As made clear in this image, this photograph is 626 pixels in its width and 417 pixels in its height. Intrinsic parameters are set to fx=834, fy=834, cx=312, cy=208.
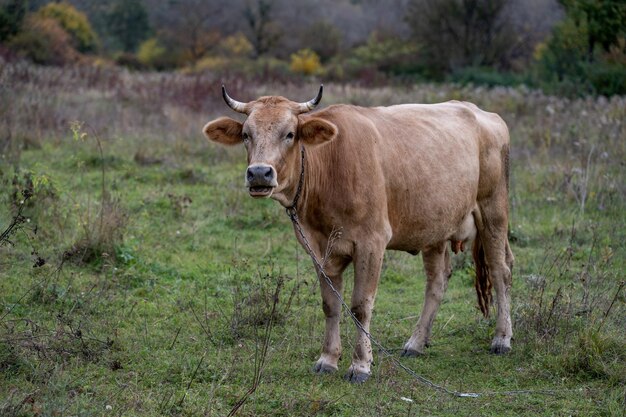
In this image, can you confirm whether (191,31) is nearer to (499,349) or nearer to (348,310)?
(499,349)

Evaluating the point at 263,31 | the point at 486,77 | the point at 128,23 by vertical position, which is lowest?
the point at 128,23

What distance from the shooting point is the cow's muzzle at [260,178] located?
5574 mm

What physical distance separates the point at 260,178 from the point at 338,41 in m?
44.6

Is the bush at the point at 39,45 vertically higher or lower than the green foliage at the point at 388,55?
higher

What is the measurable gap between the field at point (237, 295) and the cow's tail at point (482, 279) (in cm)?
23

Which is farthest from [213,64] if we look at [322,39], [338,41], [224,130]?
[224,130]

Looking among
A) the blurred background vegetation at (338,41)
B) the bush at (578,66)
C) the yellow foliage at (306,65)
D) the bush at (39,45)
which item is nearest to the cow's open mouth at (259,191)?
the bush at (578,66)

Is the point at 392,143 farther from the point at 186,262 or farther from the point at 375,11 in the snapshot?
the point at 375,11

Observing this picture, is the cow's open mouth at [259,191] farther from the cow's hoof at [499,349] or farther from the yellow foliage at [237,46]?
the yellow foliage at [237,46]

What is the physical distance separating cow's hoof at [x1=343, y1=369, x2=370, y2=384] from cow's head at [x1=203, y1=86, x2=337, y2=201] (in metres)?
1.38

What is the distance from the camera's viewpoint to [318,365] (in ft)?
20.6

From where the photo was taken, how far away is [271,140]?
588 cm

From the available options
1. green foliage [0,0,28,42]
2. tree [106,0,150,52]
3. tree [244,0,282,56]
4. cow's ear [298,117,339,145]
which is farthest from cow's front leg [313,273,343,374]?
tree [106,0,150,52]

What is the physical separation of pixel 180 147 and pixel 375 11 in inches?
2352
